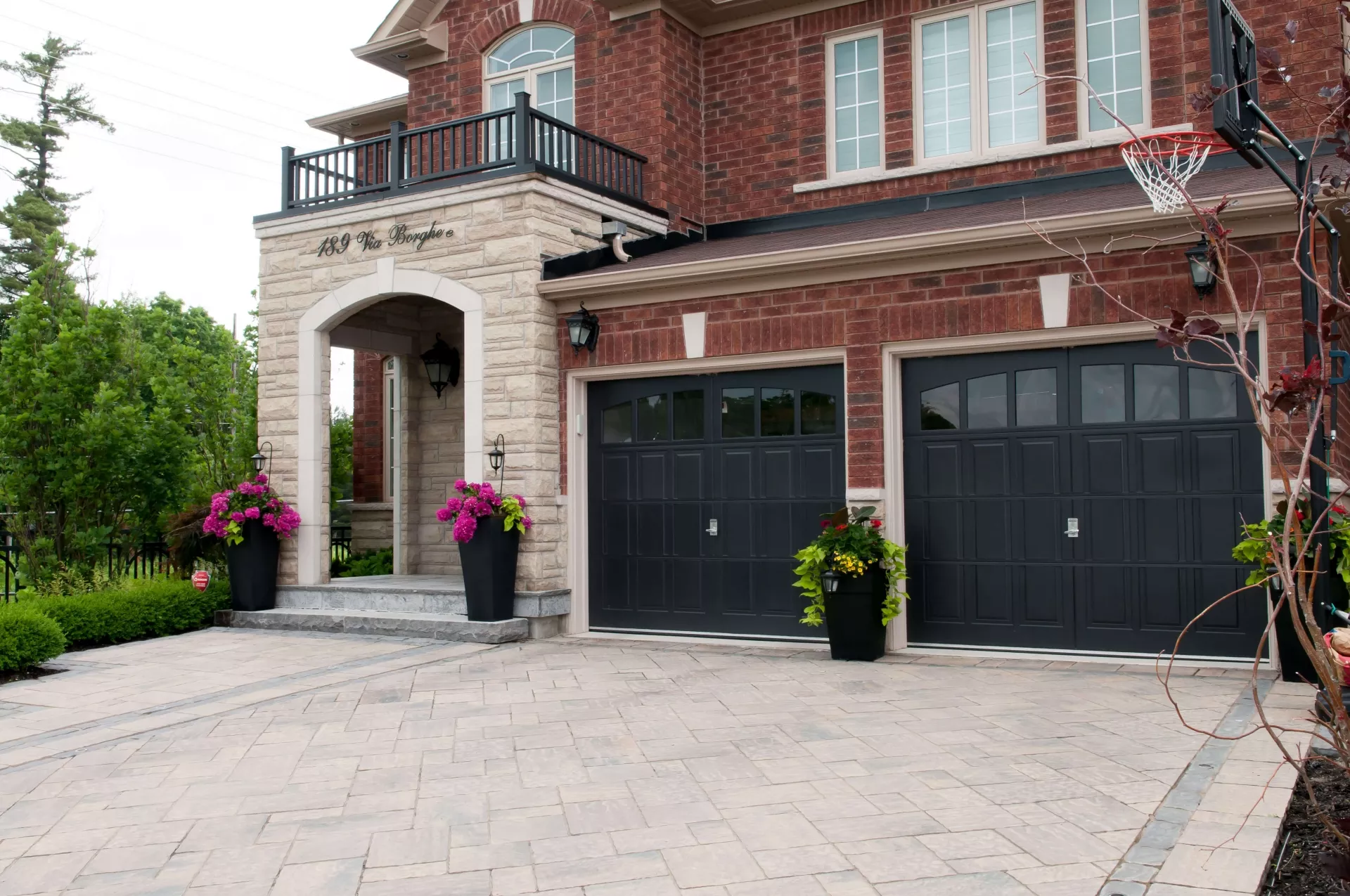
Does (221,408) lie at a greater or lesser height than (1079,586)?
greater

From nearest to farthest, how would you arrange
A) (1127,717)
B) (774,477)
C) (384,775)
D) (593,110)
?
(384,775) < (1127,717) < (774,477) < (593,110)

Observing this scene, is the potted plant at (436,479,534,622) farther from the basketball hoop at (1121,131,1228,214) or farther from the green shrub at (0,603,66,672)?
the basketball hoop at (1121,131,1228,214)

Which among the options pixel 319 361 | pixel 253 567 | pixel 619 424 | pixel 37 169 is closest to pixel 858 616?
pixel 619 424

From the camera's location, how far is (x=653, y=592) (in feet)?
→ 36.3

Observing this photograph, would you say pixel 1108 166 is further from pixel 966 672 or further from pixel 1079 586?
pixel 966 672

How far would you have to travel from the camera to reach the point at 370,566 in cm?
1513

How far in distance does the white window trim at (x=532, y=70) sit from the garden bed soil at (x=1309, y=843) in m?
10.7

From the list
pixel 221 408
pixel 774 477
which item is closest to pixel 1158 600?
pixel 774 477

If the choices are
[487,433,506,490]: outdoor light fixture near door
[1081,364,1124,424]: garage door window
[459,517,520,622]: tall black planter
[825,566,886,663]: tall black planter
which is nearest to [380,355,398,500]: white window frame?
[487,433,506,490]: outdoor light fixture near door

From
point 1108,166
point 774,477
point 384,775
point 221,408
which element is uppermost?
point 1108,166

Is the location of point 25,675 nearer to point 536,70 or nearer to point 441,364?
point 441,364

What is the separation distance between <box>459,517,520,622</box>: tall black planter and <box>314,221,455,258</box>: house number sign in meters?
3.06

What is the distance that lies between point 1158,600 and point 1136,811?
4.25 m

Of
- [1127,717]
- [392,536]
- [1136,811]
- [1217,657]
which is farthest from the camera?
[392,536]
